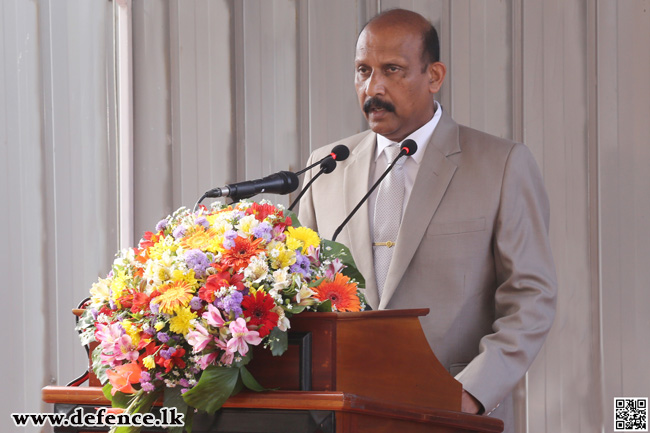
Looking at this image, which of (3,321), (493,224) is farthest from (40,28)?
(493,224)

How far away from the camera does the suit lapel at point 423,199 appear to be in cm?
225

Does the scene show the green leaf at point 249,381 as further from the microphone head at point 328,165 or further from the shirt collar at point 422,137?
the shirt collar at point 422,137

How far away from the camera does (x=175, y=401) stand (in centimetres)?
143

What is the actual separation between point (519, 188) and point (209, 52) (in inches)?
73.2

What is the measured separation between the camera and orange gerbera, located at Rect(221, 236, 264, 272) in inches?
56.9

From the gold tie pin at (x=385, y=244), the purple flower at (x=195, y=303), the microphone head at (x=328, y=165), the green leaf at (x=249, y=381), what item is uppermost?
the microphone head at (x=328, y=165)

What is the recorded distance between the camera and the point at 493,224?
2.30m

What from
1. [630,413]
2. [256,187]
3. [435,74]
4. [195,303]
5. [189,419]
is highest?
[435,74]

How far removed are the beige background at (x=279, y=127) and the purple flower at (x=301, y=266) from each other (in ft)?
7.02

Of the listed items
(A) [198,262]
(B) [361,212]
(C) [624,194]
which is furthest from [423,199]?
(C) [624,194]

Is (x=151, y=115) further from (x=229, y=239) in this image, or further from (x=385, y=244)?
(x=229, y=239)

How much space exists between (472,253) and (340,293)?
0.86 m

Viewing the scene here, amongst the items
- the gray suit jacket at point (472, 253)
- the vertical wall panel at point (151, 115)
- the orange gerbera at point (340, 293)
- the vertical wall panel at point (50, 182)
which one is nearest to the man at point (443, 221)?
the gray suit jacket at point (472, 253)

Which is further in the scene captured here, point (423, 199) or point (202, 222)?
point (423, 199)
